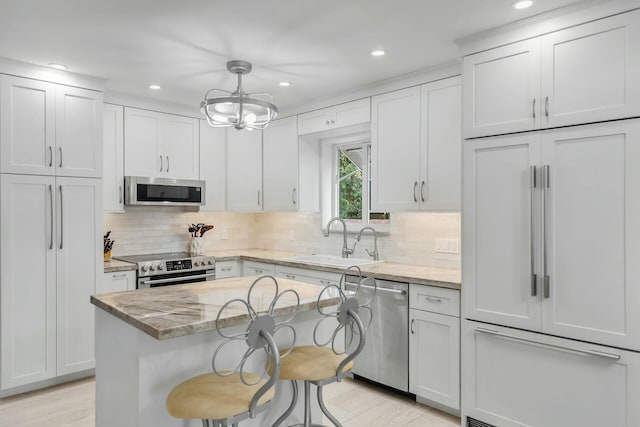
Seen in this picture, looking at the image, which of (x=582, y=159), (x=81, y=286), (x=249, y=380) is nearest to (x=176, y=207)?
(x=81, y=286)

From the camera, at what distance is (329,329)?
3.59 metres

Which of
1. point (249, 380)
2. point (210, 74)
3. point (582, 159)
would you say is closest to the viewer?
point (249, 380)

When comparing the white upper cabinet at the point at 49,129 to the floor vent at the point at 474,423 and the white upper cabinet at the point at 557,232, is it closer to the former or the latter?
the white upper cabinet at the point at 557,232

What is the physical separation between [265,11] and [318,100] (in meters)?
1.83

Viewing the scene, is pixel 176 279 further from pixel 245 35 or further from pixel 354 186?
pixel 245 35

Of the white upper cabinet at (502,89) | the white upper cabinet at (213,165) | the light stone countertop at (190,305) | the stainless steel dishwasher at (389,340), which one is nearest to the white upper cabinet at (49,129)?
the white upper cabinet at (213,165)

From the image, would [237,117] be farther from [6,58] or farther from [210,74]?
[6,58]

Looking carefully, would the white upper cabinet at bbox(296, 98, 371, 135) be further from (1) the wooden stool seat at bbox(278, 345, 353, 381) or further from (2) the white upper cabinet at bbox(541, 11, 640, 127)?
(1) the wooden stool seat at bbox(278, 345, 353, 381)

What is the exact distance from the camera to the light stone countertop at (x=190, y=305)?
5.66 feet

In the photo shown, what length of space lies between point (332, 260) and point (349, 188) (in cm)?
81

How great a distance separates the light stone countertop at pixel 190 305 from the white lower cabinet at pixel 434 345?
880 mm

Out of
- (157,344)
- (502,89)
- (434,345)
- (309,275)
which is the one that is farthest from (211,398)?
(502,89)

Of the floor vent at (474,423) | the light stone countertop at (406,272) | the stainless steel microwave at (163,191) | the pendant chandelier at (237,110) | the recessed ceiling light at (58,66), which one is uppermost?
the recessed ceiling light at (58,66)

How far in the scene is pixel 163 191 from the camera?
415cm
